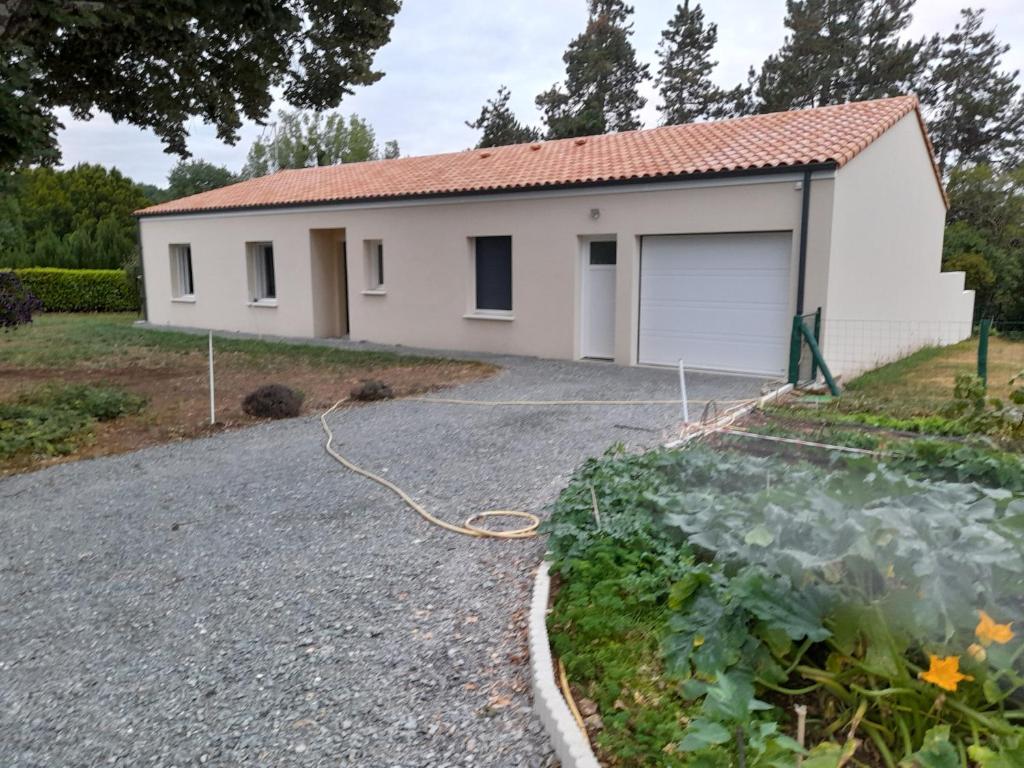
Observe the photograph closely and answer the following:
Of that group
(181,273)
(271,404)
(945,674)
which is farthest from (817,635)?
(181,273)

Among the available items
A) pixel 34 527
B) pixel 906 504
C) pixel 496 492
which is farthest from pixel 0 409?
pixel 906 504

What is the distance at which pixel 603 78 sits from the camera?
39.4m

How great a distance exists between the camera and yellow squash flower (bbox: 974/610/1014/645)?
2.26 metres

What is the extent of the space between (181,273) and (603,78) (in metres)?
25.8

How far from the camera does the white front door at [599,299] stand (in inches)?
518

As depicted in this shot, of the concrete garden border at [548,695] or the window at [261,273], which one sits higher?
the window at [261,273]

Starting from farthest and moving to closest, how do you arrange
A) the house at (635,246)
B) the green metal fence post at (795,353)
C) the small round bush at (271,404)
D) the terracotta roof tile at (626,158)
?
the terracotta roof tile at (626,158), the house at (635,246), the green metal fence post at (795,353), the small round bush at (271,404)

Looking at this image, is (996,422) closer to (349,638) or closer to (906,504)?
(906,504)

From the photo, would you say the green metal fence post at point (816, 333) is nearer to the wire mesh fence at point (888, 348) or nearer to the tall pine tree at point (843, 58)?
the wire mesh fence at point (888, 348)

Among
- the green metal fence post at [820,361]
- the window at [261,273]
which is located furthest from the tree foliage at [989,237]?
the window at [261,273]

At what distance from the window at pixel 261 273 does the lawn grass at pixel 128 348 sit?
1874 mm

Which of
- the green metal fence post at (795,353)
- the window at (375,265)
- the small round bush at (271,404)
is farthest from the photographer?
the window at (375,265)

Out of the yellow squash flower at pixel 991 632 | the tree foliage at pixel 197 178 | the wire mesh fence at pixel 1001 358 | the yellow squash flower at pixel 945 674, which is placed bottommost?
the wire mesh fence at pixel 1001 358

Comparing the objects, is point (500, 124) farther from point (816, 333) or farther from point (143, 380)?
point (816, 333)
